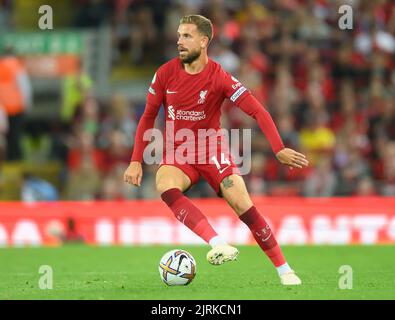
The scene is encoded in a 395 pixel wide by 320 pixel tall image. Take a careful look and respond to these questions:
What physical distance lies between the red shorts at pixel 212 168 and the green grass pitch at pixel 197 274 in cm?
97

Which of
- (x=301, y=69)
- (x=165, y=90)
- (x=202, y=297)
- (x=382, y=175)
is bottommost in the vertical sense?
(x=202, y=297)

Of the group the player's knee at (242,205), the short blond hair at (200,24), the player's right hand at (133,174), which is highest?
the short blond hair at (200,24)

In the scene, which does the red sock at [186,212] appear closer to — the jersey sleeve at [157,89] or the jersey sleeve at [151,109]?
the jersey sleeve at [151,109]

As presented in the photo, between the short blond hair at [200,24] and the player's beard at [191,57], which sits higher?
the short blond hair at [200,24]

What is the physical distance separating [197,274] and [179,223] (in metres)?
5.38

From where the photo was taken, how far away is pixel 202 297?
8602 mm

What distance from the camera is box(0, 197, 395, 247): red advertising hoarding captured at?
53.2ft

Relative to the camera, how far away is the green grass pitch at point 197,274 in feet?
29.2

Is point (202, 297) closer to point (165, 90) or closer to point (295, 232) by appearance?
point (165, 90)

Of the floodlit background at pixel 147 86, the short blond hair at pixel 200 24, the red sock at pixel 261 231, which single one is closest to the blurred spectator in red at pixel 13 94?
the floodlit background at pixel 147 86

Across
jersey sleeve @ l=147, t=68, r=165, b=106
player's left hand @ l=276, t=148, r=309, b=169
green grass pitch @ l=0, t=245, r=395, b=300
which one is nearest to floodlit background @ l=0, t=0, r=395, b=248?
green grass pitch @ l=0, t=245, r=395, b=300

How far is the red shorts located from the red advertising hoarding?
21.1 feet

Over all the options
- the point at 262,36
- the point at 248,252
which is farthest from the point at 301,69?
the point at 248,252

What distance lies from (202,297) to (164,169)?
1540mm
